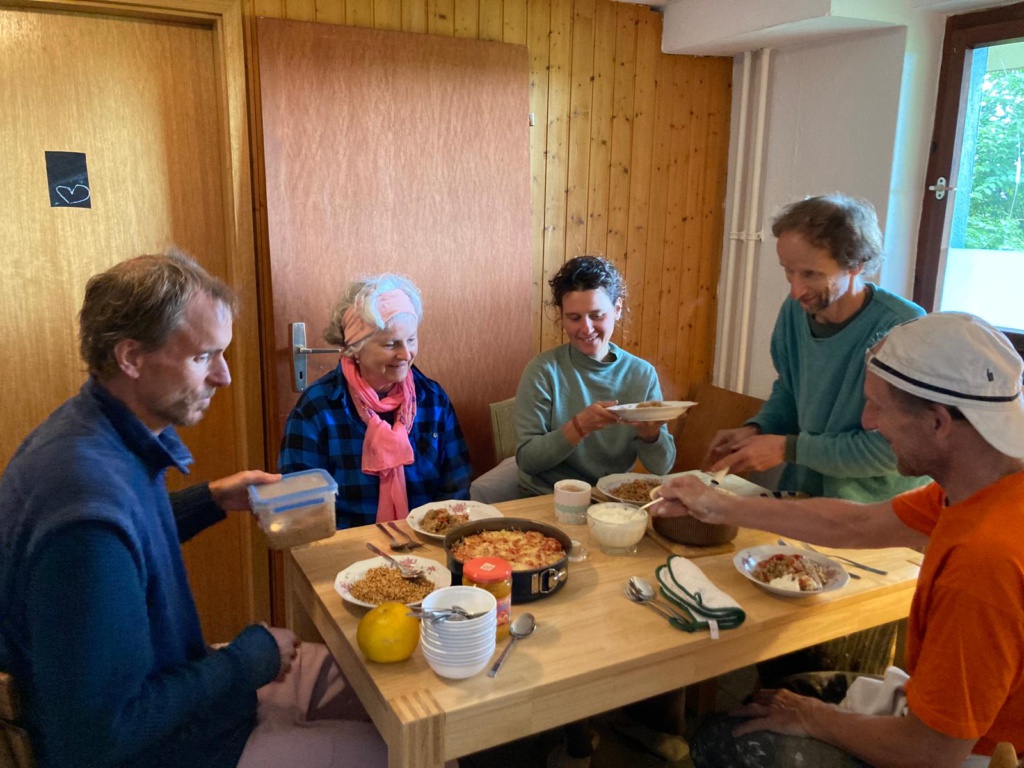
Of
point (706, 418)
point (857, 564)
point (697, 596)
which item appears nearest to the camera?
point (697, 596)

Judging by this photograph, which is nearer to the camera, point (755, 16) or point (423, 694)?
point (423, 694)

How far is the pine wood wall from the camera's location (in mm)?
2920

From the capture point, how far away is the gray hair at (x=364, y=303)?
215 cm

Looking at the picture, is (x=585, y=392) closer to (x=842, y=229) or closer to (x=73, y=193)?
(x=842, y=229)

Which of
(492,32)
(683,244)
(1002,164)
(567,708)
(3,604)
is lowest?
(567,708)

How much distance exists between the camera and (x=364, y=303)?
2158 mm

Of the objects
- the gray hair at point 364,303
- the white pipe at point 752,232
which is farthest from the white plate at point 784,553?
the white pipe at point 752,232

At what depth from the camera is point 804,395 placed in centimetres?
209

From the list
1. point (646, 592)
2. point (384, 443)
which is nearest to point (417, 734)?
point (646, 592)

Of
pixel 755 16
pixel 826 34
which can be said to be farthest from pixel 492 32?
pixel 826 34

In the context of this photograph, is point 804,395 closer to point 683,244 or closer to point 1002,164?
point 1002,164

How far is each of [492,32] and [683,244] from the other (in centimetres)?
122

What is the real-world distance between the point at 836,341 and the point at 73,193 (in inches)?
89.3

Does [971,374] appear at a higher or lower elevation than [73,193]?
lower
